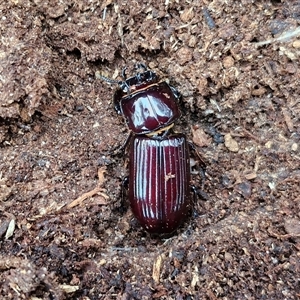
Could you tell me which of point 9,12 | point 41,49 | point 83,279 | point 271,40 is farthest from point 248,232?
point 9,12

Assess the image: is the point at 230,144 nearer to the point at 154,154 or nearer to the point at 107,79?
the point at 154,154

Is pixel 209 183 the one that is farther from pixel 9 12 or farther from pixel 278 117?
pixel 9 12

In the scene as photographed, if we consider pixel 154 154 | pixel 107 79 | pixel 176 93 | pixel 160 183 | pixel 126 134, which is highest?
pixel 107 79

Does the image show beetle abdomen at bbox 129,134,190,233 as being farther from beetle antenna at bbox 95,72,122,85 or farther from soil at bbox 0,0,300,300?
beetle antenna at bbox 95,72,122,85

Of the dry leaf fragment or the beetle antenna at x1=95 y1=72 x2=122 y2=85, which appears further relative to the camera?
the beetle antenna at x1=95 y1=72 x2=122 y2=85

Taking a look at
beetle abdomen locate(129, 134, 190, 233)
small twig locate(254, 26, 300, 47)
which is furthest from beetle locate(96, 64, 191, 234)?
small twig locate(254, 26, 300, 47)

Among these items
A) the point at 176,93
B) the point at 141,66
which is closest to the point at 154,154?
the point at 176,93

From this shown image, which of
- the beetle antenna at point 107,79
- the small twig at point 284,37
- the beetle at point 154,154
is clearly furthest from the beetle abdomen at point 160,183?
the small twig at point 284,37

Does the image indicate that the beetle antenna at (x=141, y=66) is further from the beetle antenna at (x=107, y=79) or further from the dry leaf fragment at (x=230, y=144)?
the dry leaf fragment at (x=230, y=144)
